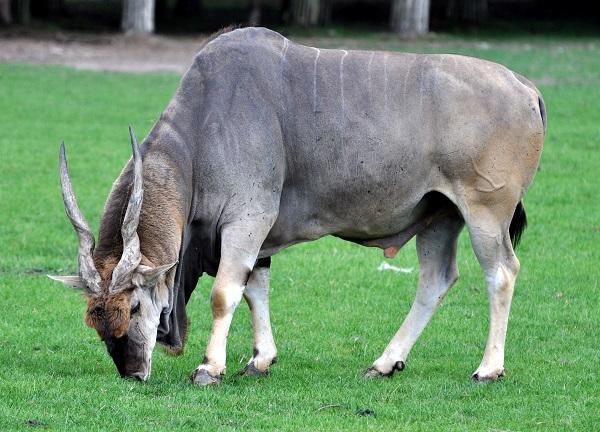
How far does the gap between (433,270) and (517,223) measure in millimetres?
583

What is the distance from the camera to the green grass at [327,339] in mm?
6500

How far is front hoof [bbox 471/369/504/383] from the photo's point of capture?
7.38 m

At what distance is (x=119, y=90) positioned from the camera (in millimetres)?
21469

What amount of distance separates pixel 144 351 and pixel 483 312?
3201 millimetres

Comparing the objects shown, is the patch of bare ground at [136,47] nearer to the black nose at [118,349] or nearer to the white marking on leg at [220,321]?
the white marking on leg at [220,321]

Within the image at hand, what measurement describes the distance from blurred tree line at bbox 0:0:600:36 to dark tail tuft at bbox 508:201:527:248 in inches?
828

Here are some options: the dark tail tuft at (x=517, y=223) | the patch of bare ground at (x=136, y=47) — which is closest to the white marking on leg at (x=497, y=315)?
the dark tail tuft at (x=517, y=223)

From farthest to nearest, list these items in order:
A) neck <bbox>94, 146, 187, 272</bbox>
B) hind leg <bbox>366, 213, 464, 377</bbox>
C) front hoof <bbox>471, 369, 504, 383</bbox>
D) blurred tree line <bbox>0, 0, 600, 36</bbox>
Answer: blurred tree line <bbox>0, 0, 600, 36</bbox> → hind leg <bbox>366, 213, 464, 377</bbox> → front hoof <bbox>471, 369, 504, 383</bbox> → neck <bbox>94, 146, 187, 272</bbox>

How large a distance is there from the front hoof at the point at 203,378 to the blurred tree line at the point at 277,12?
71.4ft

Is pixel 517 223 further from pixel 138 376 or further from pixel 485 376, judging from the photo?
pixel 138 376

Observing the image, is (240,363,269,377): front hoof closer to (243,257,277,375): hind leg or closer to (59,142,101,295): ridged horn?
(243,257,277,375): hind leg

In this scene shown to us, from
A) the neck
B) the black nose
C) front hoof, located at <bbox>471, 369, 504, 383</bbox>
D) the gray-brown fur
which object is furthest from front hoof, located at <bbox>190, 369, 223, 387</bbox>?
front hoof, located at <bbox>471, 369, 504, 383</bbox>

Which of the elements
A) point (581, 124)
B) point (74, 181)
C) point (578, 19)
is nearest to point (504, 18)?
point (578, 19)

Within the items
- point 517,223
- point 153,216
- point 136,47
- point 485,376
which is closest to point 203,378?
point 153,216
